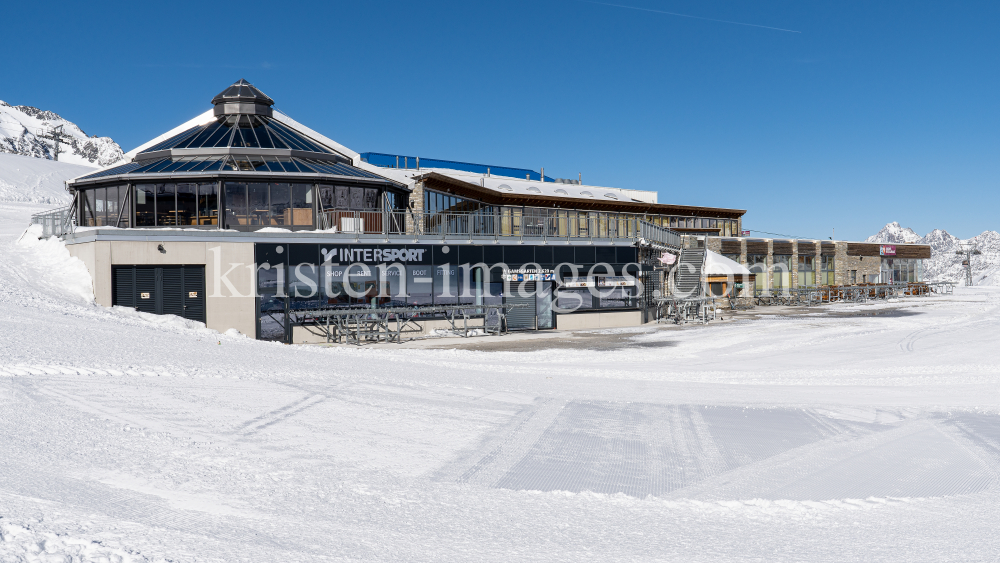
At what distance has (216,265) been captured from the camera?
853 inches

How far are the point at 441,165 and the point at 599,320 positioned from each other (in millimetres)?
22610

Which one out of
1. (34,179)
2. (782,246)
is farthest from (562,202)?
(34,179)

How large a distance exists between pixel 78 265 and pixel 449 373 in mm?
15755

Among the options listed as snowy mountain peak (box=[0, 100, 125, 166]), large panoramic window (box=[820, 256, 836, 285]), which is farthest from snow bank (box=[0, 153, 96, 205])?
snowy mountain peak (box=[0, 100, 125, 166])

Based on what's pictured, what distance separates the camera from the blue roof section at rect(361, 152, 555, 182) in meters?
40.2

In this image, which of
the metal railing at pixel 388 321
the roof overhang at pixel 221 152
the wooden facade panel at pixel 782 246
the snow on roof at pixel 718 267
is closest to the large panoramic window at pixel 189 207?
the roof overhang at pixel 221 152

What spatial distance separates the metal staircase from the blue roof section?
1833 cm

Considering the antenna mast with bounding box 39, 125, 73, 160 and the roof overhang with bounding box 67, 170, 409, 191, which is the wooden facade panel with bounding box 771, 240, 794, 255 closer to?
the roof overhang with bounding box 67, 170, 409, 191

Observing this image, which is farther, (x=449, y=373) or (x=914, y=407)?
(x=449, y=373)

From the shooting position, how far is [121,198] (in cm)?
2444

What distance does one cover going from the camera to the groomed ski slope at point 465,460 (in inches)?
175

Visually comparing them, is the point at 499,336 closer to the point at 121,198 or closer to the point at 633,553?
the point at 121,198

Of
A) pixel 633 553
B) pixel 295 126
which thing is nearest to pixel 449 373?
pixel 633 553

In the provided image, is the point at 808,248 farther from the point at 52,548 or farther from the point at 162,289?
the point at 52,548
